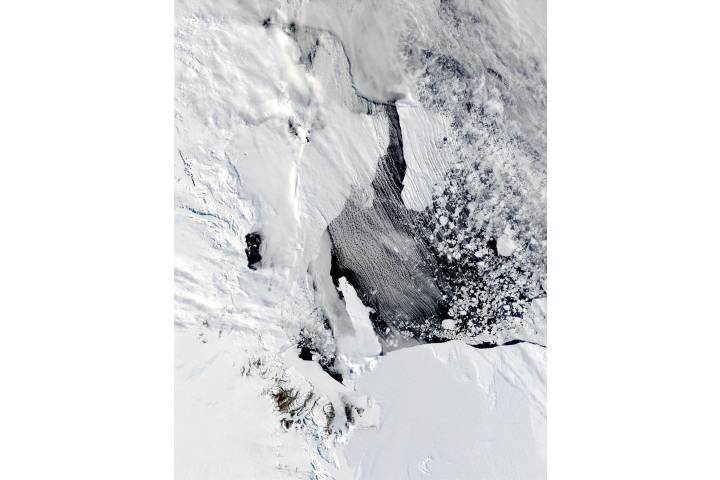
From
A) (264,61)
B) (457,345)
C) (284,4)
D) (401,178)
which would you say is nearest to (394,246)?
(401,178)

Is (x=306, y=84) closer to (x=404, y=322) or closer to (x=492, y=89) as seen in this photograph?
(x=492, y=89)

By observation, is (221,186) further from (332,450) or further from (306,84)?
(332,450)
